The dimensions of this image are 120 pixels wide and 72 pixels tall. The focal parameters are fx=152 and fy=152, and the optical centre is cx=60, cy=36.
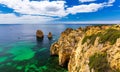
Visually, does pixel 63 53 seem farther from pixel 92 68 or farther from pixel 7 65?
pixel 92 68

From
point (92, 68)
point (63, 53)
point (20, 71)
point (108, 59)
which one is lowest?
point (20, 71)

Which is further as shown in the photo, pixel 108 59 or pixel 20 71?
pixel 20 71

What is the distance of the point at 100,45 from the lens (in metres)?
21.8

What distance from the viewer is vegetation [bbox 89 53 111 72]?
18.4m

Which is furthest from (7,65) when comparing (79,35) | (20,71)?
(79,35)

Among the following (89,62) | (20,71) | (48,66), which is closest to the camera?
(89,62)

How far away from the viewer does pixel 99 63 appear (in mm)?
19141

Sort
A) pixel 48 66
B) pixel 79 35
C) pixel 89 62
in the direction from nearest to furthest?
pixel 89 62, pixel 48 66, pixel 79 35

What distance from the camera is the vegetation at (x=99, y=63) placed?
18359 mm

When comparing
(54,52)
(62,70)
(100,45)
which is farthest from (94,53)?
(54,52)

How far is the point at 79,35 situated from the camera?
56.2m

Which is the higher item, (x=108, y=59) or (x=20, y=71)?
(x=108, y=59)

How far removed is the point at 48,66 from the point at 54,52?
13132 mm

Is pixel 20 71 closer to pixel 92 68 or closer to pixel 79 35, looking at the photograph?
pixel 79 35
